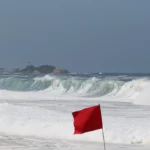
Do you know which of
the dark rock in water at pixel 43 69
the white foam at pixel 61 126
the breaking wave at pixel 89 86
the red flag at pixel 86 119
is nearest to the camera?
the red flag at pixel 86 119

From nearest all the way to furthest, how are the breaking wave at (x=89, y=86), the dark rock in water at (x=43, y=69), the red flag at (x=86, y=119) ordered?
the red flag at (x=86, y=119) → the breaking wave at (x=89, y=86) → the dark rock in water at (x=43, y=69)

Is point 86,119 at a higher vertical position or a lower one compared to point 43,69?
lower

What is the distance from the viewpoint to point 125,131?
52.7ft

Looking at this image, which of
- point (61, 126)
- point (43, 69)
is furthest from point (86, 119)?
point (43, 69)

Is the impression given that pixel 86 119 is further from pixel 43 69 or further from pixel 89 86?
pixel 43 69

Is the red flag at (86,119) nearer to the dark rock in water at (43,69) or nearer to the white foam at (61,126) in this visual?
the white foam at (61,126)

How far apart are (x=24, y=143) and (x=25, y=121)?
434cm

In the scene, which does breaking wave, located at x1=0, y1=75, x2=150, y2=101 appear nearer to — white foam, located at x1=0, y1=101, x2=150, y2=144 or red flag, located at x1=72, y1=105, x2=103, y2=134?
white foam, located at x1=0, y1=101, x2=150, y2=144

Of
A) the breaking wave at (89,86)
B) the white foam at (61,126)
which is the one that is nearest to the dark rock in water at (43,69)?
the breaking wave at (89,86)

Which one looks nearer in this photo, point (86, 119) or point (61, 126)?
point (86, 119)

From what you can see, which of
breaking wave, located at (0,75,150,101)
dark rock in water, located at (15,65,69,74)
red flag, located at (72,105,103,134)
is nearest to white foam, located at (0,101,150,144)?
red flag, located at (72,105,103,134)

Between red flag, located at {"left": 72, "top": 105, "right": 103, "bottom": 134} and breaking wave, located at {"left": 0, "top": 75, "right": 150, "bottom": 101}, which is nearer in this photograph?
red flag, located at {"left": 72, "top": 105, "right": 103, "bottom": 134}

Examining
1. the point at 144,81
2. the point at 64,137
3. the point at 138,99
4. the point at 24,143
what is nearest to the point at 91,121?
the point at 24,143

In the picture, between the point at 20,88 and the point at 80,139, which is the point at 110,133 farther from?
the point at 20,88
